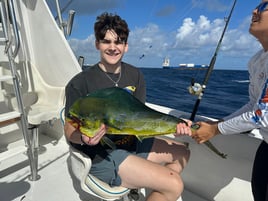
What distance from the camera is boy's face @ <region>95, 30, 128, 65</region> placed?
1756 mm

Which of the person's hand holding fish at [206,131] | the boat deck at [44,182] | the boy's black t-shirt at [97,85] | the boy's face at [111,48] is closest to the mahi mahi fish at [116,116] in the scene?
the person's hand holding fish at [206,131]

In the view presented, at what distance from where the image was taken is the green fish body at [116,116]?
4.35 feet

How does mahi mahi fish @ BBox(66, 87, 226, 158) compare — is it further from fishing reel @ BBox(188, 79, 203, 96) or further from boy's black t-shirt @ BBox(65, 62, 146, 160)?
fishing reel @ BBox(188, 79, 203, 96)

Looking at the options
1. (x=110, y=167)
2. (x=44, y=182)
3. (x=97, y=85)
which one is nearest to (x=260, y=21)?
(x=97, y=85)

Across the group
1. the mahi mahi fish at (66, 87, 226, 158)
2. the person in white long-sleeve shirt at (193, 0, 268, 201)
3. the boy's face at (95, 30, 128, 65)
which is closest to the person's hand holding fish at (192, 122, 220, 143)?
the person in white long-sleeve shirt at (193, 0, 268, 201)

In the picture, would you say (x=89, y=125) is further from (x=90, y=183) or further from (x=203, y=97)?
(x=203, y=97)

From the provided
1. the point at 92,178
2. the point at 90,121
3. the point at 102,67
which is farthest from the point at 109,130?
the point at 102,67

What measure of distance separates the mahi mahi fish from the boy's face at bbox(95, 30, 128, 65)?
0.43m

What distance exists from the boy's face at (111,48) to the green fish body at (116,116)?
0.43 meters

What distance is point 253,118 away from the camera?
1.35 meters

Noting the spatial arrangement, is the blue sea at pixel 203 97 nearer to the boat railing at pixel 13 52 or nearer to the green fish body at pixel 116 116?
the green fish body at pixel 116 116

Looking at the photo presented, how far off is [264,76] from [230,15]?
104cm

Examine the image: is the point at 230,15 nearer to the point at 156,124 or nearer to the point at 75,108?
the point at 156,124

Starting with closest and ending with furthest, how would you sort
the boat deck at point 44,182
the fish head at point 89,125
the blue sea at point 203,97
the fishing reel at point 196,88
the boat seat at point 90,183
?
the fish head at point 89,125 < the boat seat at point 90,183 < the fishing reel at point 196,88 < the boat deck at point 44,182 < the blue sea at point 203,97
